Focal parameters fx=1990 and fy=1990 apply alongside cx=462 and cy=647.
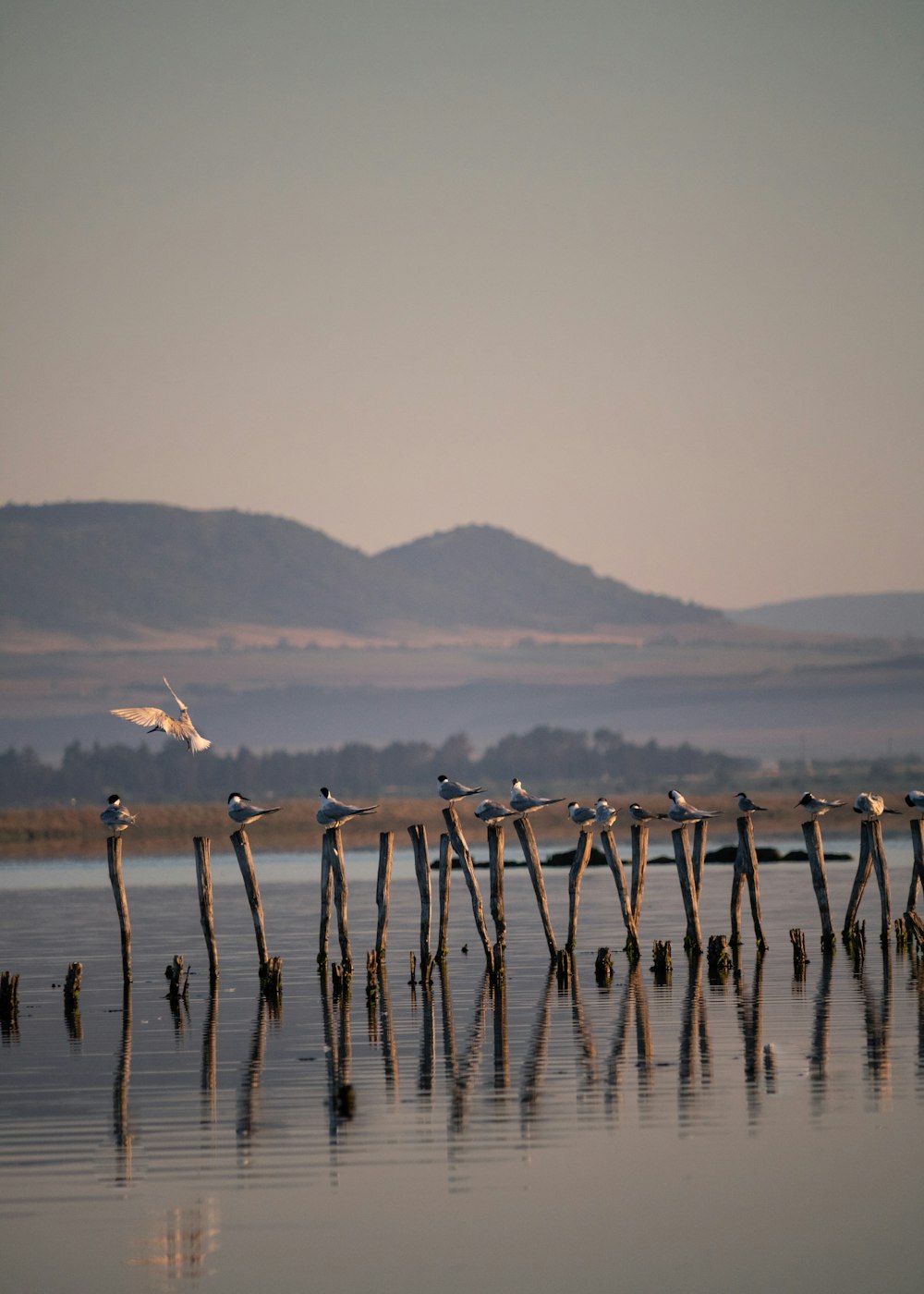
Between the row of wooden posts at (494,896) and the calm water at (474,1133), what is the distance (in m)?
0.54

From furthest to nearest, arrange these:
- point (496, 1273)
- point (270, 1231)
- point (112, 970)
→ point (112, 970)
point (270, 1231)
point (496, 1273)

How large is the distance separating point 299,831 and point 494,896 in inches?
3160

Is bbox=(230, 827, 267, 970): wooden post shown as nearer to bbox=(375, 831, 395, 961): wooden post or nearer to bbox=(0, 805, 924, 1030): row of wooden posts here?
bbox=(0, 805, 924, 1030): row of wooden posts

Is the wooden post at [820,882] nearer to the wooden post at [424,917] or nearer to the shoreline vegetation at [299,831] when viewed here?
the wooden post at [424,917]

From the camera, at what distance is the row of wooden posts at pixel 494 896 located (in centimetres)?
3195

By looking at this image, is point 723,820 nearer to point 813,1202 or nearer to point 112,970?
point 112,970

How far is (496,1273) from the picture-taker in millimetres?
15164

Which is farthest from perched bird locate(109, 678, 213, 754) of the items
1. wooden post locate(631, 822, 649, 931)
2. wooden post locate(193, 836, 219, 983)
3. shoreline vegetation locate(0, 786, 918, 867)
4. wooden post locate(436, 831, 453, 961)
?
shoreline vegetation locate(0, 786, 918, 867)

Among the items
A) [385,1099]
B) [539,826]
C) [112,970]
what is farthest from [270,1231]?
[539,826]

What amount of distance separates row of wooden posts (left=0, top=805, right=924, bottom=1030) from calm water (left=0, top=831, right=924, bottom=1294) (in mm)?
544

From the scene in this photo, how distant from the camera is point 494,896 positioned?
35156 mm

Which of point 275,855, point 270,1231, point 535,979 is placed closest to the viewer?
point 270,1231

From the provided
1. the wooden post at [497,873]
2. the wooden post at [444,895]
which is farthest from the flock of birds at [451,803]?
the wooden post at [444,895]

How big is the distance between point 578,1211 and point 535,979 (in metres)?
16.1
